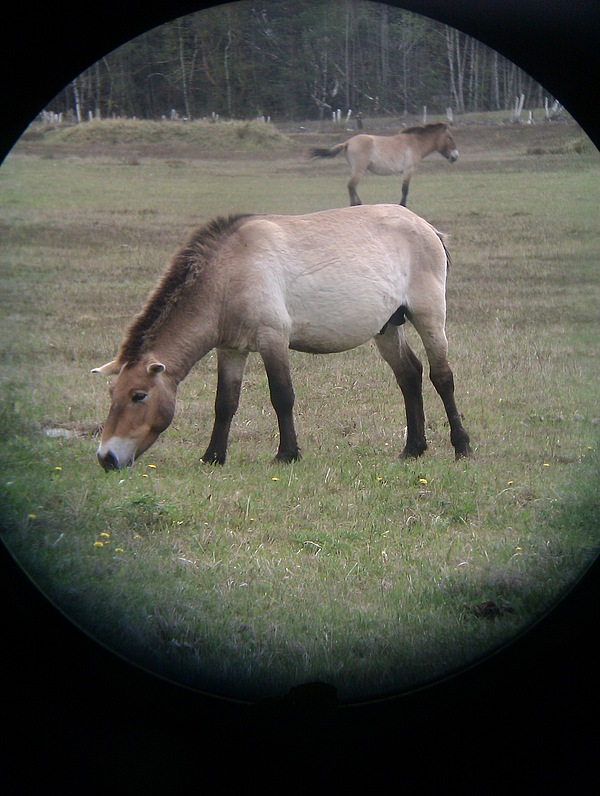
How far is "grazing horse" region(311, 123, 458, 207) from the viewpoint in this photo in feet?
11.4

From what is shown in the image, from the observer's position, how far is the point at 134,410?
3.79 metres

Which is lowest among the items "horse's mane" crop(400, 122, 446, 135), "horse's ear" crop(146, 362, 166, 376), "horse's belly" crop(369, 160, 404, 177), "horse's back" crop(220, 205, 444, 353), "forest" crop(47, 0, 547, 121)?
"horse's ear" crop(146, 362, 166, 376)

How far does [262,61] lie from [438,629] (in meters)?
2.20

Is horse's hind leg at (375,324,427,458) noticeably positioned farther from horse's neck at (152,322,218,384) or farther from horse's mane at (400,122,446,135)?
horse's mane at (400,122,446,135)

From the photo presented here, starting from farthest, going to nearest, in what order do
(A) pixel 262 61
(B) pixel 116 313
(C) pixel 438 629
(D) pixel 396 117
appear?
(B) pixel 116 313 → (D) pixel 396 117 → (A) pixel 262 61 → (C) pixel 438 629

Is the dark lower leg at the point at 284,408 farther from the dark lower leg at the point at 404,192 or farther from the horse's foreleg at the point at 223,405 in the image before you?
the dark lower leg at the point at 404,192

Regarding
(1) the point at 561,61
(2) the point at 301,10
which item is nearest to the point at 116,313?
(2) the point at 301,10

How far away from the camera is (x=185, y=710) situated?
7.99ft

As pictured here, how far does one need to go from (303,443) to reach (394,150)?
4.73 feet

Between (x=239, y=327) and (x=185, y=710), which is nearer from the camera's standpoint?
(x=185, y=710)

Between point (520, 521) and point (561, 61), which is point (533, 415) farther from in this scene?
point (561, 61)

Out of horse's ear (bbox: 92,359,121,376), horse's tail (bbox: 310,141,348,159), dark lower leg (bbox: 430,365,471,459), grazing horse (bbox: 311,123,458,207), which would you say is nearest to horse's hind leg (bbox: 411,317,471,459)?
dark lower leg (bbox: 430,365,471,459)

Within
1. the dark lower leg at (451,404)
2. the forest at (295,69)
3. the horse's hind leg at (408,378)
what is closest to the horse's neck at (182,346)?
the horse's hind leg at (408,378)

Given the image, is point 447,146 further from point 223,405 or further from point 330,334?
point 223,405
